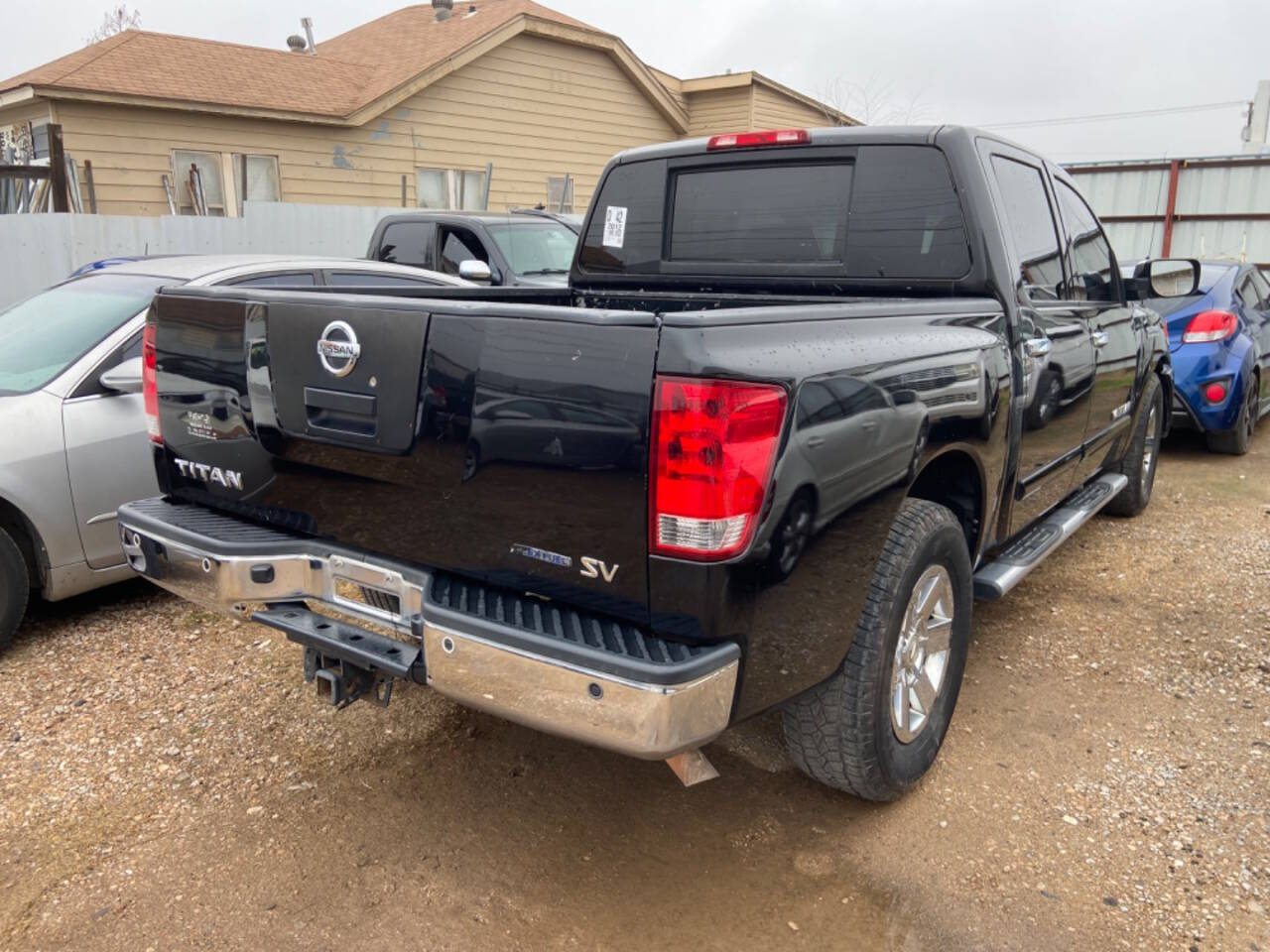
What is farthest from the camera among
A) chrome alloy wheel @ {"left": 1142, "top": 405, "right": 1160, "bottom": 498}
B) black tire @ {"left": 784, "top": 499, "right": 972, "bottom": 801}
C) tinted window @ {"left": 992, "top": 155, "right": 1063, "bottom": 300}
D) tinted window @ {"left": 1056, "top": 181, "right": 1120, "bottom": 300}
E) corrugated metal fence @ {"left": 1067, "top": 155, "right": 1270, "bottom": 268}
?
corrugated metal fence @ {"left": 1067, "top": 155, "right": 1270, "bottom": 268}

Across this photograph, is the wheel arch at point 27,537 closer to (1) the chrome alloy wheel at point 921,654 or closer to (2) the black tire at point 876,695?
(2) the black tire at point 876,695

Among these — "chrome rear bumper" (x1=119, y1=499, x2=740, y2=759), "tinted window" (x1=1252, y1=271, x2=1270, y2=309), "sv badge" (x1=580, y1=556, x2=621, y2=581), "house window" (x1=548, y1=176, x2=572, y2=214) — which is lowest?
"chrome rear bumper" (x1=119, y1=499, x2=740, y2=759)

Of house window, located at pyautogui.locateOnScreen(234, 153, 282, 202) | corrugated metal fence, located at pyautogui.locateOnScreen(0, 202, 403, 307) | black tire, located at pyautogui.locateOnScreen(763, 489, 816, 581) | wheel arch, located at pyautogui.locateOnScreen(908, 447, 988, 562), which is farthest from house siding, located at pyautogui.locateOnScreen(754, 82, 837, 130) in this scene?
black tire, located at pyautogui.locateOnScreen(763, 489, 816, 581)

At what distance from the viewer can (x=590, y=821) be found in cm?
300

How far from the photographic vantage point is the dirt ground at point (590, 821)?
255 cm

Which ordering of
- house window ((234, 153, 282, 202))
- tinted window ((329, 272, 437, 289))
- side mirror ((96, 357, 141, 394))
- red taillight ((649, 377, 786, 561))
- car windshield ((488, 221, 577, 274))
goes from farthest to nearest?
house window ((234, 153, 282, 202)) < car windshield ((488, 221, 577, 274)) < tinted window ((329, 272, 437, 289)) < side mirror ((96, 357, 141, 394)) < red taillight ((649, 377, 786, 561))

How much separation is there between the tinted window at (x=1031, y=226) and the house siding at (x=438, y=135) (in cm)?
1255

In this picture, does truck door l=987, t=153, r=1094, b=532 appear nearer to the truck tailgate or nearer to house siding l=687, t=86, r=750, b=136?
the truck tailgate

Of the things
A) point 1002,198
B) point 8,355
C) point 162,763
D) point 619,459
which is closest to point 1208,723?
point 1002,198

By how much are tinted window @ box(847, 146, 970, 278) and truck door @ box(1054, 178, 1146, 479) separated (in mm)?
1038

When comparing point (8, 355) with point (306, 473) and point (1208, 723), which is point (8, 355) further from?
point (1208, 723)

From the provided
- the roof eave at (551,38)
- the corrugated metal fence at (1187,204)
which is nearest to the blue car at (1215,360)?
the corrugated metal fence at (1187,204)

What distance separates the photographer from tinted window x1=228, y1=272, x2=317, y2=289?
4.89m

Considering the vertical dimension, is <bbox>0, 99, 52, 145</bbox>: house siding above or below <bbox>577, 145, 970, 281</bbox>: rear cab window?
above
